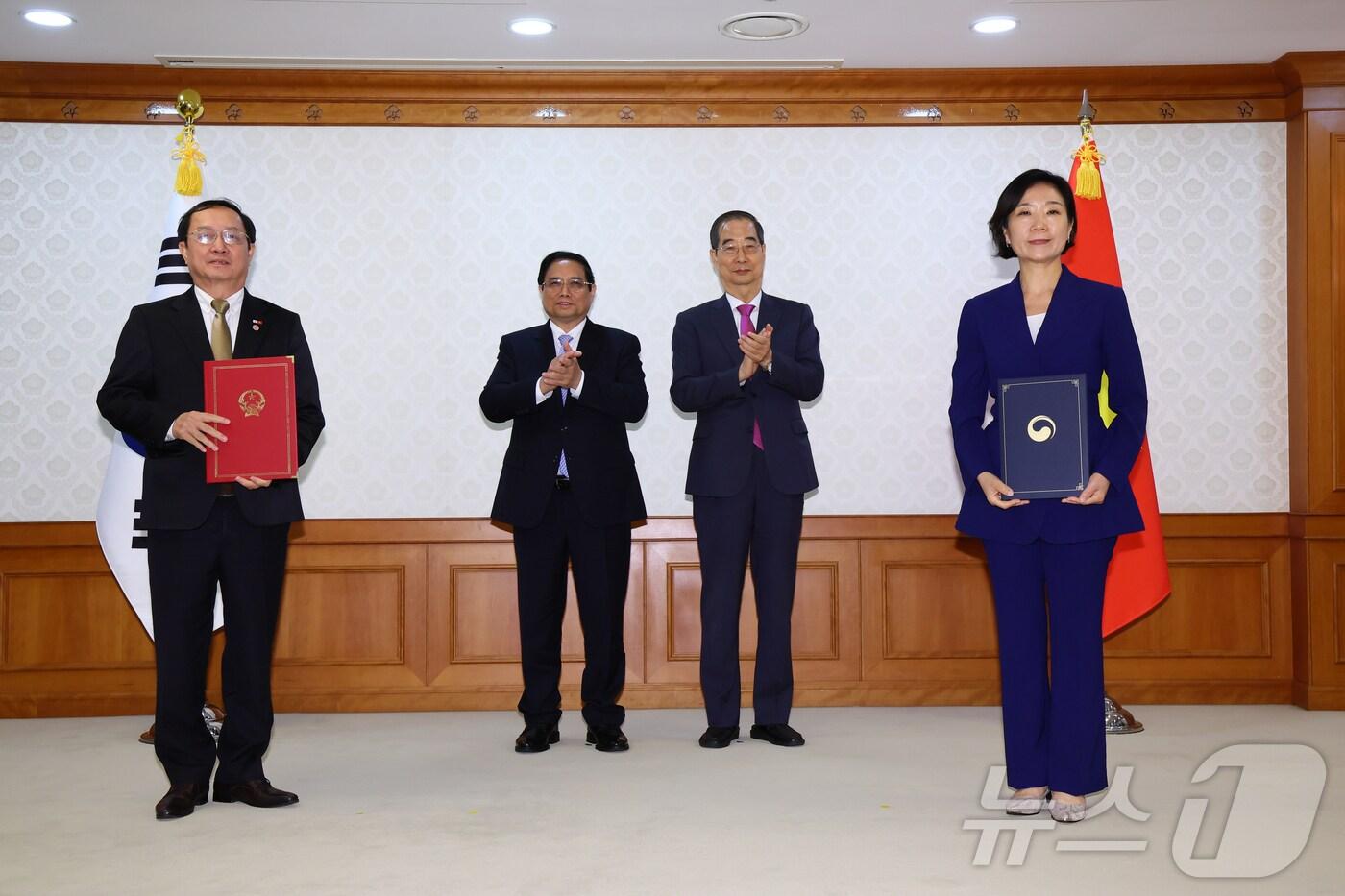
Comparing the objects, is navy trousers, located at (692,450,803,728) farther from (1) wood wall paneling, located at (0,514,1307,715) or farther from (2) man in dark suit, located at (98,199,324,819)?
(2) man in dark suit, located at (98,199,324,819)

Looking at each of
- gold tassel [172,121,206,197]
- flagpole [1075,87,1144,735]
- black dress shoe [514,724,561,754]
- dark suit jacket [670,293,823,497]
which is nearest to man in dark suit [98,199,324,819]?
gold tassel [172,121,206,197]

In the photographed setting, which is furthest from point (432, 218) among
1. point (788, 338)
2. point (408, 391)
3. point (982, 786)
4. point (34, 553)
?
point (982, 786)

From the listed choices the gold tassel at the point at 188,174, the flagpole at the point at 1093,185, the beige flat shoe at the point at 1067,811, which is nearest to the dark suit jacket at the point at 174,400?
the gold tassel at the point at 188,174

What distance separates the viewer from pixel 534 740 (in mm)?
4363

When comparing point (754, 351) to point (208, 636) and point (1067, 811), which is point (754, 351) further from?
point (208, 636)

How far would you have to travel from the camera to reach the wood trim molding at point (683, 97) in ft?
17.4

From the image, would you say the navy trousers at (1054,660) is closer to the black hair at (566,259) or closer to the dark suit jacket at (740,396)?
the dark suit jacket at (740,396)

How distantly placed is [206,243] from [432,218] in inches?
79.8

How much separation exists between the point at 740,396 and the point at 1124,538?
173 cm

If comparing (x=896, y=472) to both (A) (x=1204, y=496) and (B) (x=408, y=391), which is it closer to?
(A) (x=1204, y=496)

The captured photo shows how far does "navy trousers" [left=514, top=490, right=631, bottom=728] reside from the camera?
4.31 meters

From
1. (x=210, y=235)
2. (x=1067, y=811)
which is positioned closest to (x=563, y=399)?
(x=210, y=235)

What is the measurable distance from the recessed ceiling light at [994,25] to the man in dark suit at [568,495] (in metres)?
1.93

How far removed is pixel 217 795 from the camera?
3576 mm
